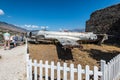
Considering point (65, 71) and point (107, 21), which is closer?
point (65, 71)

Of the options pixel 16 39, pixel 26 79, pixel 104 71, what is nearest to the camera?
pixel 104 71

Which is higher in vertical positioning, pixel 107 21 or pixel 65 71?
pixel 107 21

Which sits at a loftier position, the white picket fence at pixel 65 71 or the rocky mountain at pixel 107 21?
the rocky mountain at pixel 107 21

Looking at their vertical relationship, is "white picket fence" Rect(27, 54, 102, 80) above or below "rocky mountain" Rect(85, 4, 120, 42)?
below

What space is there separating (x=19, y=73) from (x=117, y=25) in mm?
16208

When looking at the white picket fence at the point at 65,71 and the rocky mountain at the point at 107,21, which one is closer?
the white picket fence at the point at 65,71

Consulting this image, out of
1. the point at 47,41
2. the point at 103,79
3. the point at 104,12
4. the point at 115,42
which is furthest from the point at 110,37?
the point at 103,79

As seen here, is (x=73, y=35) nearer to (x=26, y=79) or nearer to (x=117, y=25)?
(x=117, y=25)

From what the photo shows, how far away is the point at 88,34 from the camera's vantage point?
16.4 metres

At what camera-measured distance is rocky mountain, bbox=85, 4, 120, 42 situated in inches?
826

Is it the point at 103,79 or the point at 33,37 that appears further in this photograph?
the point at 33,37

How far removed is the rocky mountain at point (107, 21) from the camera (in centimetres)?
2097

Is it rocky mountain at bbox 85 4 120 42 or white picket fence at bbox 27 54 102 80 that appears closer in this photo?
white picket fence at bbox 27 54 102 80

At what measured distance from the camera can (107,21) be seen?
22.8 m
